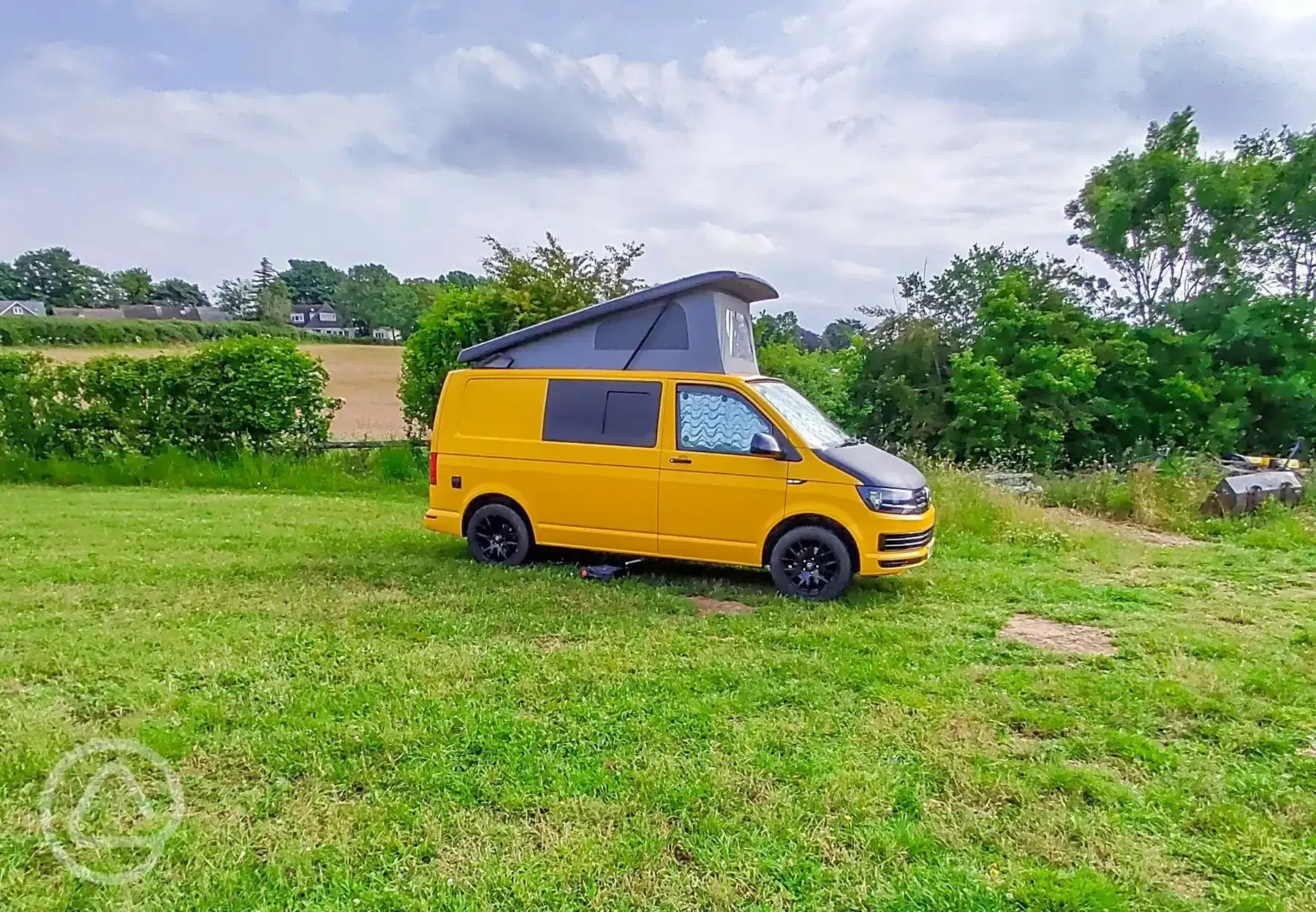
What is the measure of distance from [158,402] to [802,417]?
10.2 m

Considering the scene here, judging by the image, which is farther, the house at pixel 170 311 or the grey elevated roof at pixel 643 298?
the house at pixel 170 311

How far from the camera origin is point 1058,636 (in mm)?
5117

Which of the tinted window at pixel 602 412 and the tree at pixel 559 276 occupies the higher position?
the tree at pixel 559 276

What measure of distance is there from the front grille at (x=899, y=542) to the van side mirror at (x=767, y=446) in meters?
0.96

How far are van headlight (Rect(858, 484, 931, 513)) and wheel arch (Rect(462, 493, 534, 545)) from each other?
272 cm

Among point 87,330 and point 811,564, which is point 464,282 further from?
point 87,330

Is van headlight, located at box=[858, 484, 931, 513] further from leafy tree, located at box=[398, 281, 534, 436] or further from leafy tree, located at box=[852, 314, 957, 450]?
leafy tree, located at box=[852, 314, 957, 450]

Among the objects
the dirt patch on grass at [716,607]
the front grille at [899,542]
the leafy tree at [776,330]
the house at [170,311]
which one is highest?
the house at [170,311]

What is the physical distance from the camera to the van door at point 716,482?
19.4ft

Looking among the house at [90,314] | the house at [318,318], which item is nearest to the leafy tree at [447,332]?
the house at [90,314]

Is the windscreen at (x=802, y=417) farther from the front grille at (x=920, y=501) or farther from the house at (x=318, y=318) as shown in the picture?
the house at (x=318, y=318)

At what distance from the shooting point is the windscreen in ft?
19.8

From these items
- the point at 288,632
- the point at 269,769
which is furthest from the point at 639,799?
the point at 288,632

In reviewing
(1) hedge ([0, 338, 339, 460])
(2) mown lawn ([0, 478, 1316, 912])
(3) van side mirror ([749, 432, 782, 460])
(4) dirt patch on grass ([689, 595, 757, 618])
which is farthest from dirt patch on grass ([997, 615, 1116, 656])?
(1) hedge ([0, 338, 339, 460])
